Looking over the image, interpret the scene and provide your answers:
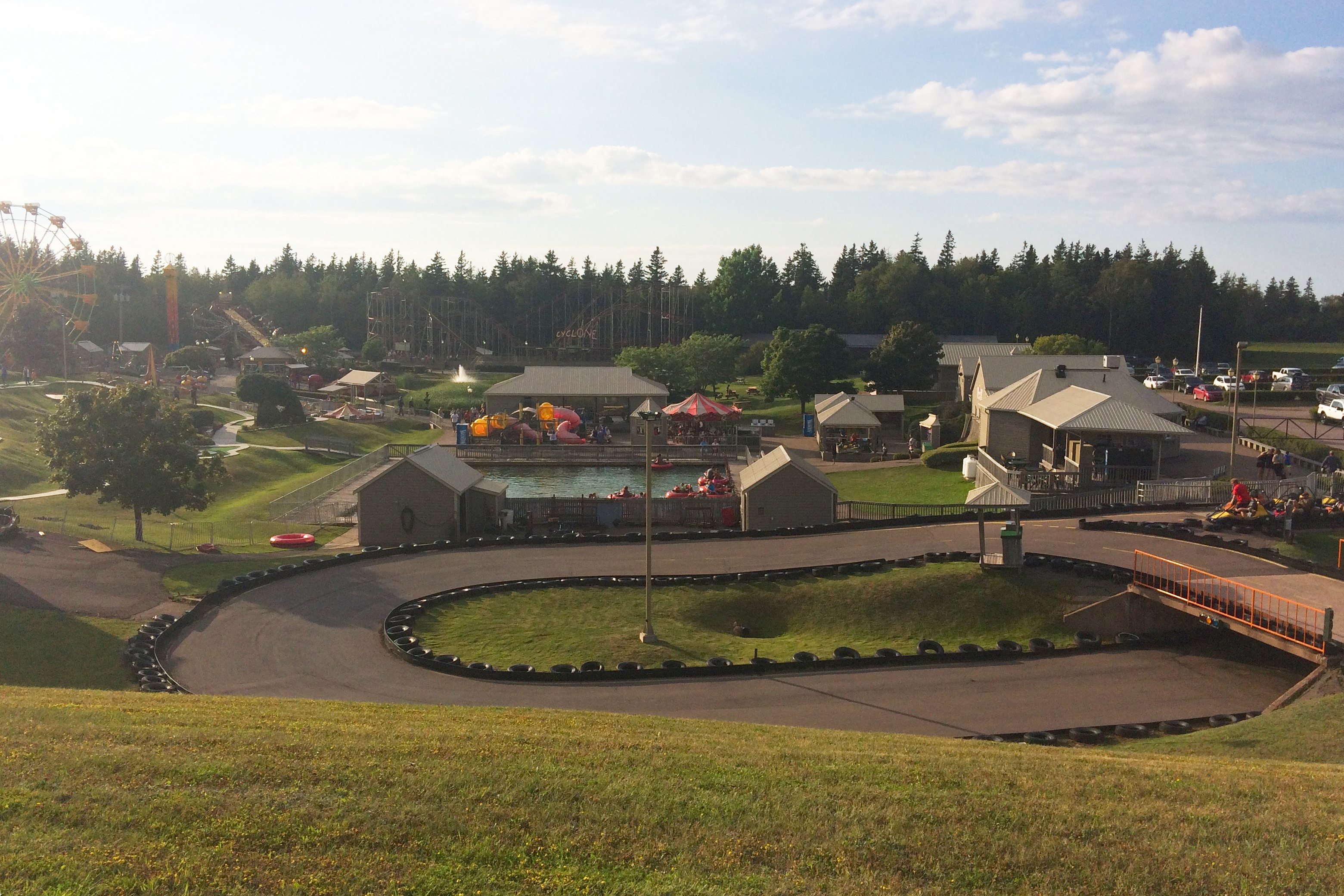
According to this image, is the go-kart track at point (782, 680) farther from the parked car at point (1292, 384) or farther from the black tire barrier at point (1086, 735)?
the parked car at point (1292, 384)

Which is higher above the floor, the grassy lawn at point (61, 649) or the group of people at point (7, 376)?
the group of people at point (7, 376)

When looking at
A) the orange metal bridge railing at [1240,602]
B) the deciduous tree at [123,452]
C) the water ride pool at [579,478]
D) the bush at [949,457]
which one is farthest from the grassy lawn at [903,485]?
the deciduous tree at [123,452]

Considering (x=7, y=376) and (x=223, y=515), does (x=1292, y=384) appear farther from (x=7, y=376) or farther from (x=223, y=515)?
(x=7, y=376)

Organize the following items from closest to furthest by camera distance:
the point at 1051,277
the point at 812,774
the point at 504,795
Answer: the point at 504,795 < the point at 812,774 < the point at 1051,277

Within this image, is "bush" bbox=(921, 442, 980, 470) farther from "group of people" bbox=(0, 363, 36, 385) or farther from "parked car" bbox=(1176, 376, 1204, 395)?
"group of people" bbox=(0, 363, 36, 385)

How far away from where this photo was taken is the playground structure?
130750mm

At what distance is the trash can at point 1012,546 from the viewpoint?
30.9m

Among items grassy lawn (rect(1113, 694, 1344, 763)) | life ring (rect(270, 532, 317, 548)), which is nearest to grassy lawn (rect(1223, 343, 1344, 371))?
grassy lawn (rect(1113, 694, 1344, 763))

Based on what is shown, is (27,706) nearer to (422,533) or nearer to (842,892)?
(842,892)

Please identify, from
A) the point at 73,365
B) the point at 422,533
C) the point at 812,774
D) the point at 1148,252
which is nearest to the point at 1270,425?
the point at 422,533

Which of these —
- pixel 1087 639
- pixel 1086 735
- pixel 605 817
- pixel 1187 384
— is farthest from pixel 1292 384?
pixel 605 817

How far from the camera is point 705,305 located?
14400 cm

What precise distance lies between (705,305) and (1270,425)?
8884 cm

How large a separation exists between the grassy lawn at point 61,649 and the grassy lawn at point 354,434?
40.6m
